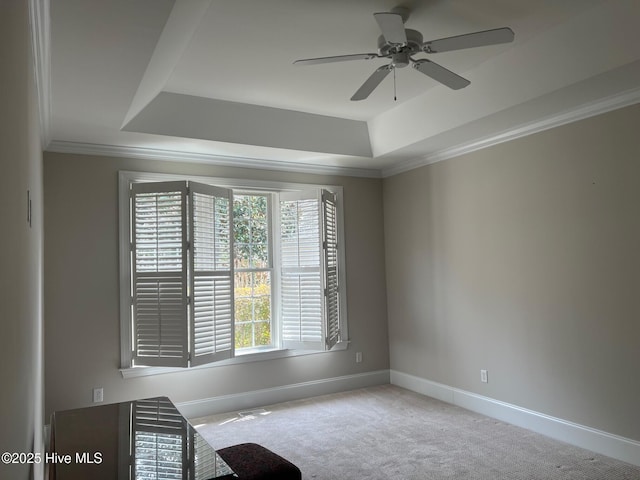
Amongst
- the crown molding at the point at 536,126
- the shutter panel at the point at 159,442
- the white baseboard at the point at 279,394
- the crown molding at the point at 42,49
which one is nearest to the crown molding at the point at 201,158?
the crown molding at the point at 536,126

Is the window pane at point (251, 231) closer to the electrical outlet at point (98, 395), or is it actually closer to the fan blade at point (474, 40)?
the electrical outlet at point (98, 395)

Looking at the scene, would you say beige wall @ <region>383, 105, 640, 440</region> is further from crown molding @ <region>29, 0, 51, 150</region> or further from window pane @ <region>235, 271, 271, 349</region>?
crown molding @ <region>29, 0, 51, 150</region>

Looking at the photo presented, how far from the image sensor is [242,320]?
4984 millimetres

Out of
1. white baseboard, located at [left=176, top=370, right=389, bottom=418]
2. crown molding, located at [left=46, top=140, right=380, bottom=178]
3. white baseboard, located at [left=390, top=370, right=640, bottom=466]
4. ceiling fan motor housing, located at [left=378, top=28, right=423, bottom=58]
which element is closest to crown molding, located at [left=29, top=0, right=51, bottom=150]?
crown molding, located at [left=46, top=140, right=380, bottom=178]

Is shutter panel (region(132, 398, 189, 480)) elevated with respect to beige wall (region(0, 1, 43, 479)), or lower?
lower

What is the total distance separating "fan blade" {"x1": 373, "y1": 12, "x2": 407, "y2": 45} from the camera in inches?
86.2

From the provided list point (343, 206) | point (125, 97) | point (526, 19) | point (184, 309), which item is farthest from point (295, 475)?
point (343, 206)

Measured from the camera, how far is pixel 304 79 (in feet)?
12.2

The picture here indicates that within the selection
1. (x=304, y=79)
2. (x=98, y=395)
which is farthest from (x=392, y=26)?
(x=98, y=395)

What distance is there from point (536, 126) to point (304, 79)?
1.90 meters

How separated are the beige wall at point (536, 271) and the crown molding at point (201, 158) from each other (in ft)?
2.21

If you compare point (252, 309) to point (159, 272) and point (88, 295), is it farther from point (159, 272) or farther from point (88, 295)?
point (88, 295)

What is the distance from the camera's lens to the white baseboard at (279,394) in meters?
4.52

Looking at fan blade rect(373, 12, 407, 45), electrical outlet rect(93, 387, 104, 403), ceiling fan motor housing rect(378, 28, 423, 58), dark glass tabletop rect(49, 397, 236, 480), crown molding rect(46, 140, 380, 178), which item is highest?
ceiling fan motor housing rect(378, 28, 423, 58)
